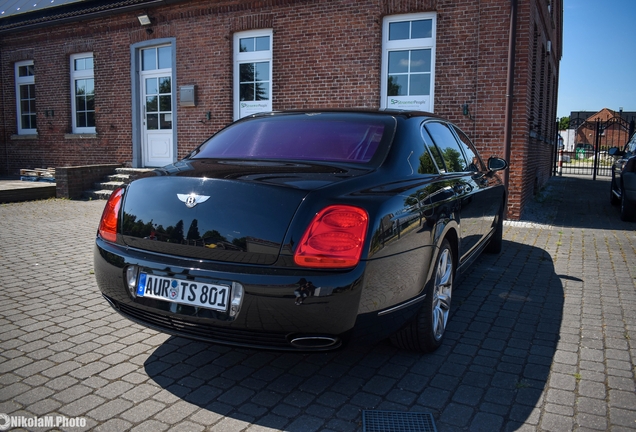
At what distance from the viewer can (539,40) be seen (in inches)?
452

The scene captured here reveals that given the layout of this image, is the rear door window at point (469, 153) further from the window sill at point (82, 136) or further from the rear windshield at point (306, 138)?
the window sill at point (82, 136)

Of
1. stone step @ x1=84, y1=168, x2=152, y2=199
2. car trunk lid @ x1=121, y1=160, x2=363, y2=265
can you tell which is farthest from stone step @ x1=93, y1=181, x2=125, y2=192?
car trunk lid @ x1=121, y1=160, x2=363, y2=265

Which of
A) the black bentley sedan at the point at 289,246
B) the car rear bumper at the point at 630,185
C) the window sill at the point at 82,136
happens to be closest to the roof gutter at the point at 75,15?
the window sill at the point at 82,136

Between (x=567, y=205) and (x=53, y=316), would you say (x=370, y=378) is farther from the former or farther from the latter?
(x=567, y=205)

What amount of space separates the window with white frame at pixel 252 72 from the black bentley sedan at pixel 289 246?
8334mm

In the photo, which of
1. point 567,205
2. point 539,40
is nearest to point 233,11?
point 539,40

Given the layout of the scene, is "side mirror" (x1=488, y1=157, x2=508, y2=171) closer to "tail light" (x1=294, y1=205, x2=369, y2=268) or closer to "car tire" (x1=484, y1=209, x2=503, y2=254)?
"car tire" (x1=484, y1=209, x2=503, y2=254)

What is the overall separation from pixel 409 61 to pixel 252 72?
3623 millimetres

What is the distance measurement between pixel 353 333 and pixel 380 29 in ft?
27.9

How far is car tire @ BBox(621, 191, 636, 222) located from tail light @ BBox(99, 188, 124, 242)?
28.3 feet

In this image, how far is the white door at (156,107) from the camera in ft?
41.8

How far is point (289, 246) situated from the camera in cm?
244

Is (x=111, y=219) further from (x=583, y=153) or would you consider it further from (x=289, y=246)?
(x=583, y=153)

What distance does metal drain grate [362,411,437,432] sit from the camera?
2.41 m
